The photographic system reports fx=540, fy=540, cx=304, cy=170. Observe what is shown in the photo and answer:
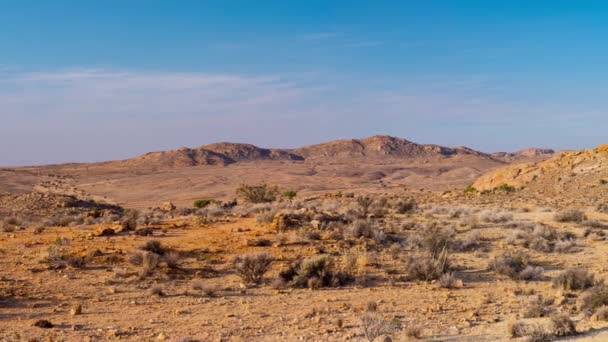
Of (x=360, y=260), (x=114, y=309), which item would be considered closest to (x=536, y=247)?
(x=360, y=260)

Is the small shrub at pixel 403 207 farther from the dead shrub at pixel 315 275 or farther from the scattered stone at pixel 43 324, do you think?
the scattered stone at pixel 43 324

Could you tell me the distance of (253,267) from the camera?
12500 mm

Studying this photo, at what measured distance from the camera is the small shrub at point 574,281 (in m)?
11.9

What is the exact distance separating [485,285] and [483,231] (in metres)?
7.49

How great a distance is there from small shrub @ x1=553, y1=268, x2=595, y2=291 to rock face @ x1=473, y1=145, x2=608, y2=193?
2588cm

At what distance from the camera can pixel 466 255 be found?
15961 mm

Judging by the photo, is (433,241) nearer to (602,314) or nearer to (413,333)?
(602,314)

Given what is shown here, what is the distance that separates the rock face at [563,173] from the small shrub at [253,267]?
2928 centimetres

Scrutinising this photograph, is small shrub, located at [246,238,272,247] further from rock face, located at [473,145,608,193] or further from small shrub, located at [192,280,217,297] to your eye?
rock face, located at [473,145,608,193]

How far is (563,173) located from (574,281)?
1211 inches

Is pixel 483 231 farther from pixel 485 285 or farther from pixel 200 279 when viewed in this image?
pixel 200 279

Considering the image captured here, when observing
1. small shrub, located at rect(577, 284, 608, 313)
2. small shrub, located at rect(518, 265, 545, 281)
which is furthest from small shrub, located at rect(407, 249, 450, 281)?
small shrub, located at rect(577, 284, 608, 313)

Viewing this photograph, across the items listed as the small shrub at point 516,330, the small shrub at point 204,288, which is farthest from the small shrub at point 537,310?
the small shrub at point 204,288

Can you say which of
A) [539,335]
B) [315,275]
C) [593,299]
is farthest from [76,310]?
[593,299]
